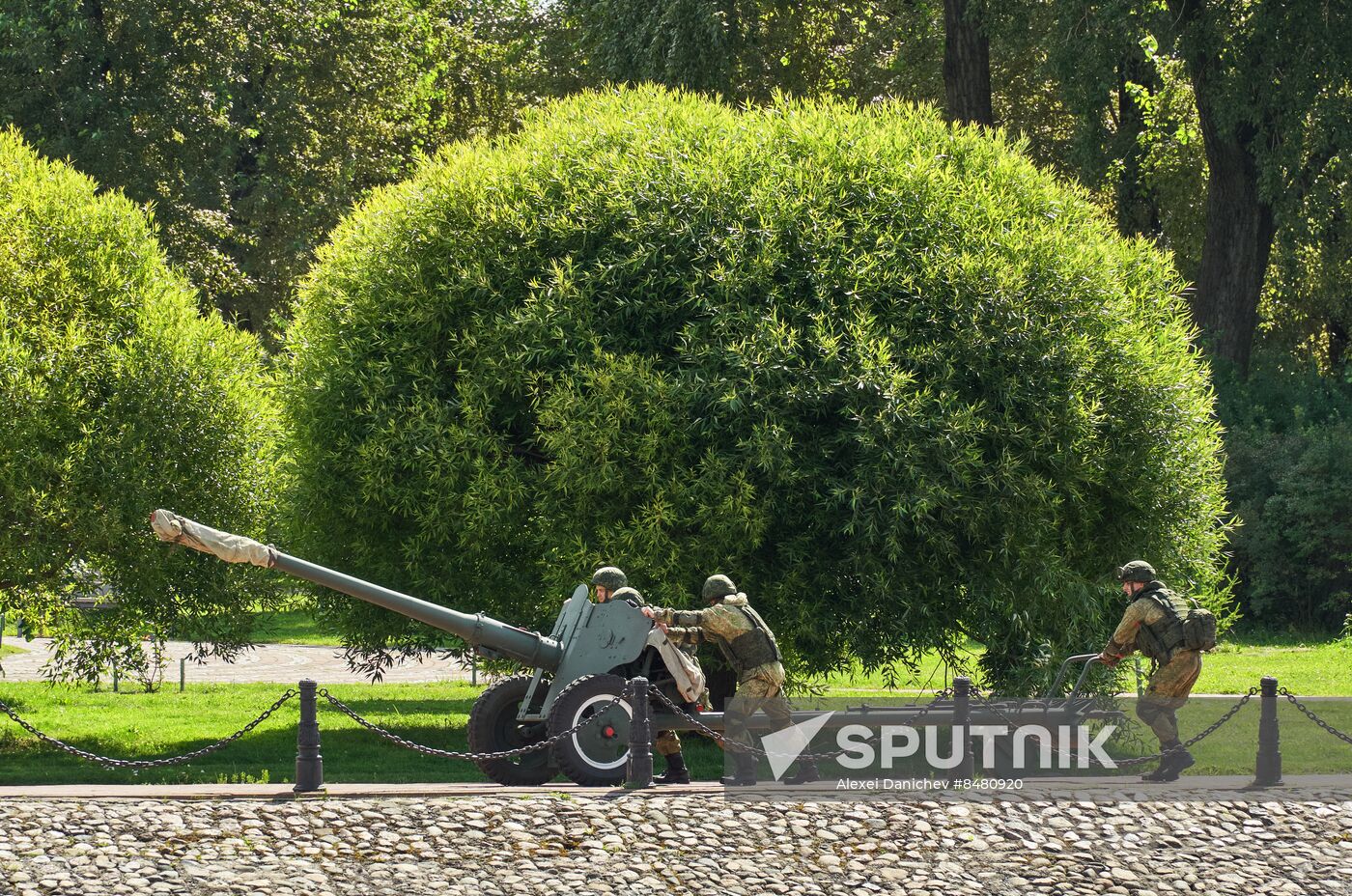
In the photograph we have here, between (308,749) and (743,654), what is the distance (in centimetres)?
318

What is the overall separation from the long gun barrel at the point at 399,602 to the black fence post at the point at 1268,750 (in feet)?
16.8

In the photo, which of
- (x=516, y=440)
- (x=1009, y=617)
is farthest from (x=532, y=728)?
(x=1009, y=617)

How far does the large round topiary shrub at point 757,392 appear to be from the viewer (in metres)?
13.8

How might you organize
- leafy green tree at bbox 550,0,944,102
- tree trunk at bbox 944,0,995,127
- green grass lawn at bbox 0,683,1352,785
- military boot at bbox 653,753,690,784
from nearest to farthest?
military boot at bbox 653,753,690,784, green grass lawn at bbox 0,683,1352,785, leafy green tree at bbox 550,0,944,102, tree trunk at bbox 944,0,995,127

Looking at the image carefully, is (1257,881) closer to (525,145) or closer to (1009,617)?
(1009,617)

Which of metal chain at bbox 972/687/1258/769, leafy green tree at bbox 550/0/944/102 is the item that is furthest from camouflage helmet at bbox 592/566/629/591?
leafy green tree at bbox 550/0/944/102

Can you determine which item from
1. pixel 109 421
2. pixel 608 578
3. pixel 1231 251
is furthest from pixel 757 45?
pixel 608 578

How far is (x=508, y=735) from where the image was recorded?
12211 millimetres

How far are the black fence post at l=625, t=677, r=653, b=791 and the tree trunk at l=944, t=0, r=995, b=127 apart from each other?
19340 millimetres

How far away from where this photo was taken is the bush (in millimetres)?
14805

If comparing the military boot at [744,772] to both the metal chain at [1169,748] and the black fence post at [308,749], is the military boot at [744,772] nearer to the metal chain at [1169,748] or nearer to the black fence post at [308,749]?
the metal chain at [1169,748]

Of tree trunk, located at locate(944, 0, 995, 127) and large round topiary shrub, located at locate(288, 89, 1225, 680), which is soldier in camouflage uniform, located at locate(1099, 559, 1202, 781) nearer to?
large round topiary shrub, located at locate(288, 89, 1225, 680)

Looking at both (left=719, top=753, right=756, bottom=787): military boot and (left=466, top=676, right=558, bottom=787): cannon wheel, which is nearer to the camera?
(left=719, top=753, right=756, bottom=787): military boot

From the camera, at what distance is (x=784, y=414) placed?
13.8 m
